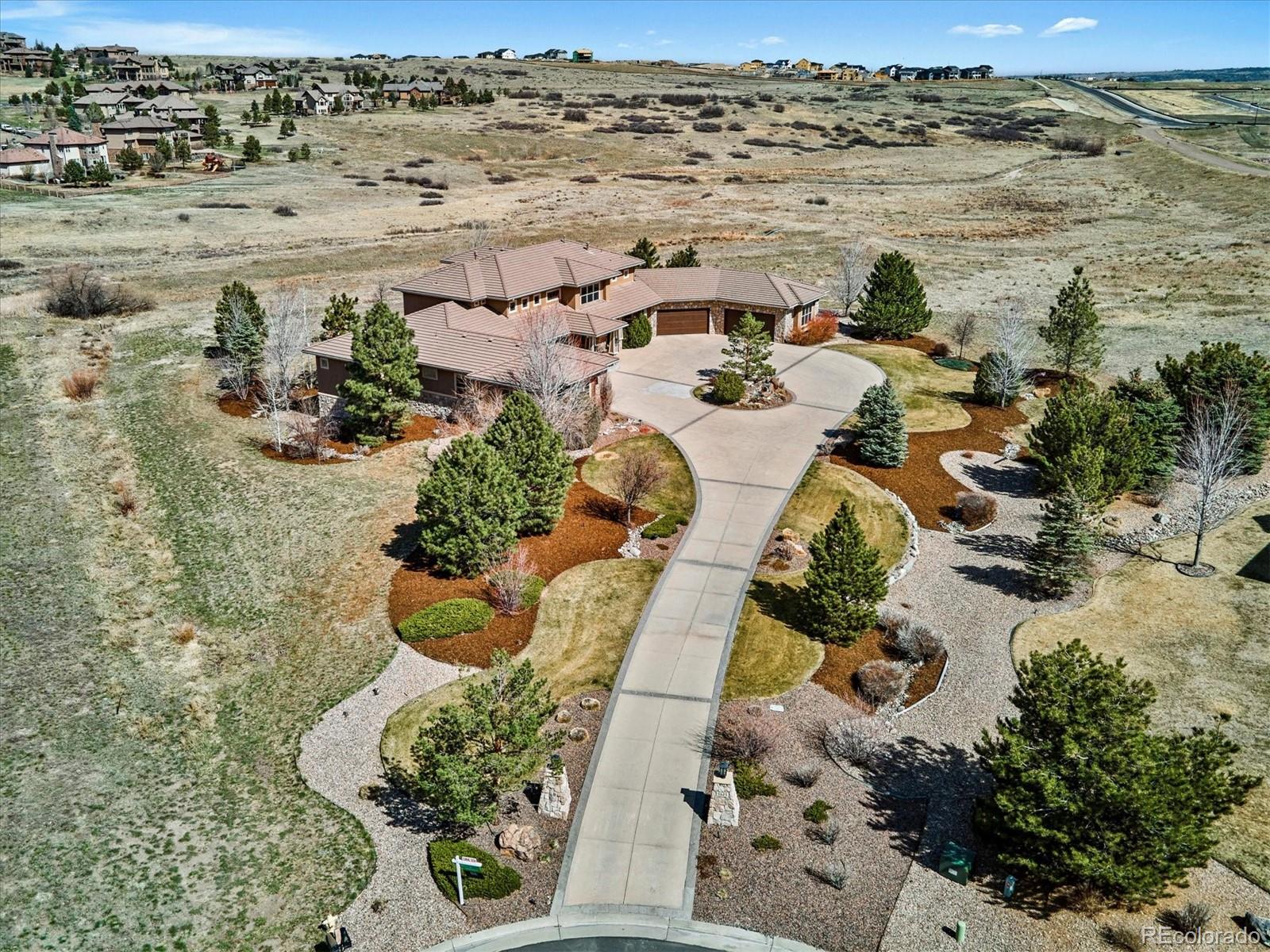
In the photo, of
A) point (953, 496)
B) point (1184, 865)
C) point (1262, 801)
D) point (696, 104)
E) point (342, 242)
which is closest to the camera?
point (1184, 865)

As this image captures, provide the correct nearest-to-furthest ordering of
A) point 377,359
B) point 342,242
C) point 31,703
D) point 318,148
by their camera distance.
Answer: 1. point 31,703
2. point 377,359
3. point 342,242
4. point 318,148

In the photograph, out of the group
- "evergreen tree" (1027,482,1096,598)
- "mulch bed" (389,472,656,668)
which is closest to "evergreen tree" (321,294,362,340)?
"mulch bed" (389,472,656,668)

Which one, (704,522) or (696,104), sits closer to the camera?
(704,522)

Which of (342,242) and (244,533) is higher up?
(342,242)

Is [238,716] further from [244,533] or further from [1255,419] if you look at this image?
[1255,419]

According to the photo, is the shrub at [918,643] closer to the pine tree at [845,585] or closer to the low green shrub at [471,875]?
the pine tree at [845,585]

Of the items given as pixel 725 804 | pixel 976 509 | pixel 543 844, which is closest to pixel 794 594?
pixel 976 509

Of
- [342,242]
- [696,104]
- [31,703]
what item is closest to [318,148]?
[342,242]

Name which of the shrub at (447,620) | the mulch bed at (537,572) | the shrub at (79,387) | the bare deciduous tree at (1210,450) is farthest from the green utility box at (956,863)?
the shrub at (79,387)
